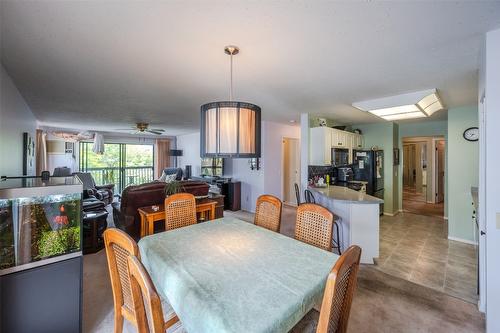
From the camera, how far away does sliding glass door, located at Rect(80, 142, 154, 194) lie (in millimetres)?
6930

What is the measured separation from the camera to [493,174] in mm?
1575

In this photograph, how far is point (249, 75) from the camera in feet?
7.66

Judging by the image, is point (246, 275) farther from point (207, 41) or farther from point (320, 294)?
point (207, 41)

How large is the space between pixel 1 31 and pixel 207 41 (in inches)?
57.1

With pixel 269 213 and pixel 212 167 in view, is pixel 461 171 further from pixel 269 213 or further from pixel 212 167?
pixel 212 167

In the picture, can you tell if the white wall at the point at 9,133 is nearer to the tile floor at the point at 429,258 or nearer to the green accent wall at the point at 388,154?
the tile floor at the point at 429,258

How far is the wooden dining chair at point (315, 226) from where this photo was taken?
6.00 ft

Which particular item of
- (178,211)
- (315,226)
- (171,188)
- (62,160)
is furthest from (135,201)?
(62,160)

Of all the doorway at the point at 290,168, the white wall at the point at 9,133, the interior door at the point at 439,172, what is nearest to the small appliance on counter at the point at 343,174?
the doorway at the point at 290,168

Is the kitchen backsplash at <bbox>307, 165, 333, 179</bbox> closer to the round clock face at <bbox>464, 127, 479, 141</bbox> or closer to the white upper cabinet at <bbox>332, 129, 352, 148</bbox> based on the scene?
the white upper cabinet at <bbox>332, 129, 352, 148</bbox>

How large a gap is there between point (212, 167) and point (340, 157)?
12.8ft

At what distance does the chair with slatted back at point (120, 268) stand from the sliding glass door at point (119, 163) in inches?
272

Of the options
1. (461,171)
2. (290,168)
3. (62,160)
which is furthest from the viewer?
(290,168)

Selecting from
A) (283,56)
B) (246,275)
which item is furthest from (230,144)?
(283,56)
